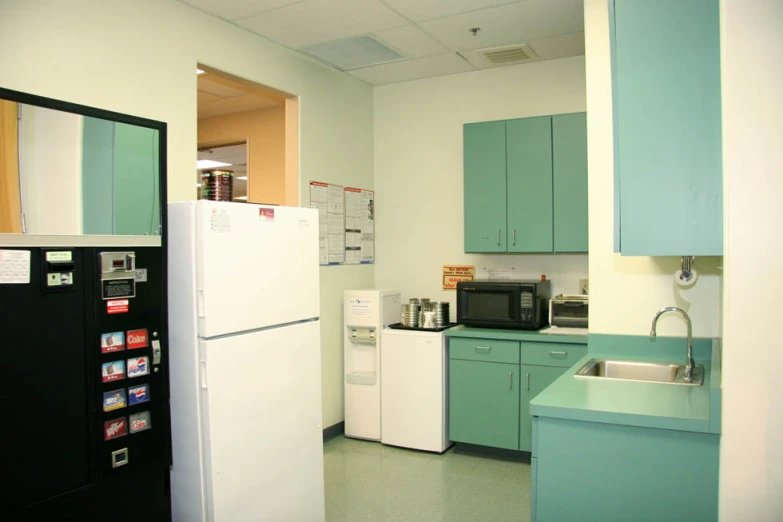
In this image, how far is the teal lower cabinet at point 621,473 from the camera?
1.90 meters

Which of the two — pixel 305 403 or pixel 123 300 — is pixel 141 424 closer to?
pixel 123 300

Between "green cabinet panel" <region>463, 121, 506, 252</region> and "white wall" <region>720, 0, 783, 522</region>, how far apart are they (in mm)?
2702

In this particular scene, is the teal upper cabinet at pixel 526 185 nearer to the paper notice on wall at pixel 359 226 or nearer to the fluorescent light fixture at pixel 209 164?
the paper notice on wall at pixel 359 226

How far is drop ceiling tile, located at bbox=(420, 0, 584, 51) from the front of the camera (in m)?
3.43

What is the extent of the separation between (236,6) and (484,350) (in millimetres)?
2631

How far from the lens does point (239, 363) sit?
2613 millimetres

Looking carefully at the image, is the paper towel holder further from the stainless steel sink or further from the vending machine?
the vending machine

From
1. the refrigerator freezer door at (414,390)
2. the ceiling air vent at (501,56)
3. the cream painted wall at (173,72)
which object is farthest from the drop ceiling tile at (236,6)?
the refrigerator freezer door at (414,390)

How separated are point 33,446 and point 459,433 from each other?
9.01 feet

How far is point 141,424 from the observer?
2400 millimetres

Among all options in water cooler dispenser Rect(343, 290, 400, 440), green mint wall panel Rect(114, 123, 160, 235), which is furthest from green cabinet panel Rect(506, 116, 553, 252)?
green mint wall panel Rect(114, 123, 160, 235)

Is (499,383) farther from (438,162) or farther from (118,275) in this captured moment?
(118,275)

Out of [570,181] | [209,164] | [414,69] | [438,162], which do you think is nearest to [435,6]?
[414,69]

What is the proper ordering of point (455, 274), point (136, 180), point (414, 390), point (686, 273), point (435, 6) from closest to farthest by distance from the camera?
point (136, 180) < point (686, 273) < point (435, 6) < point (414, 390) < point (455, 274)
